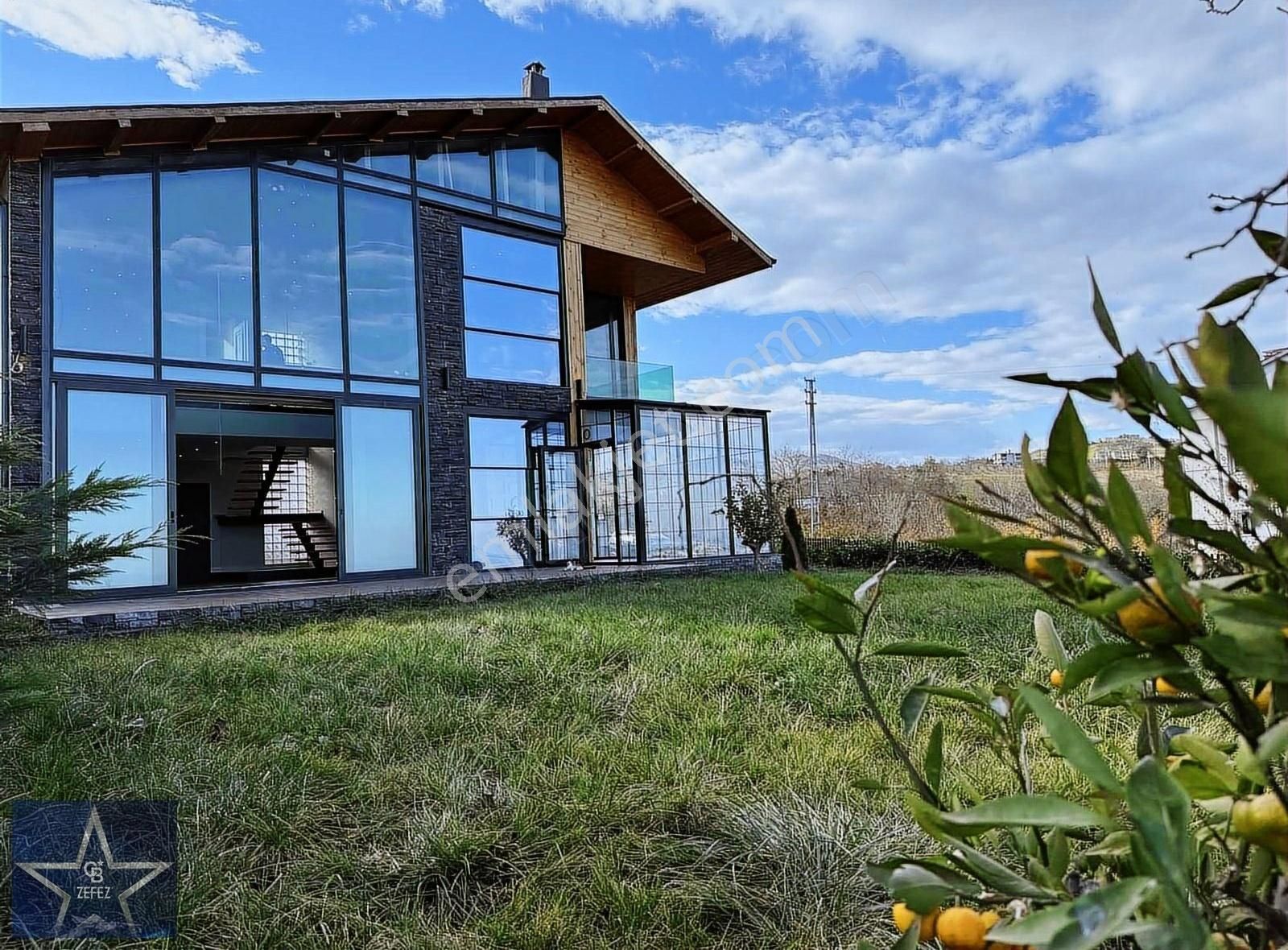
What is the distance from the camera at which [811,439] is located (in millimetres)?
20531

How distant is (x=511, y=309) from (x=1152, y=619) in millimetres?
11606

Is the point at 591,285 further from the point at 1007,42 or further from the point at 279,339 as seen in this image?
the point at 1007,42

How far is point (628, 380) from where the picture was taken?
40.2ft

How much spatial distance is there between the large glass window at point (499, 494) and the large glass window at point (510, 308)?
777 millimetres

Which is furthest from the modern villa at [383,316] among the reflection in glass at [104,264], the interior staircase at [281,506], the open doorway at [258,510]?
the interior staircase at [281,506]

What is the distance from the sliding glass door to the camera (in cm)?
794

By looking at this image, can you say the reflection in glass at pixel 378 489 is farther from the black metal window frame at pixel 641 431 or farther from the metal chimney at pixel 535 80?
the metal chimney at pixel 535 80

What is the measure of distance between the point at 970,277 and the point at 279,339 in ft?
42.1

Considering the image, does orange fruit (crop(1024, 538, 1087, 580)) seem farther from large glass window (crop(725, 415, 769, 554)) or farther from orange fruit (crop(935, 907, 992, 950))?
large glass window (crop(725, 415, 769, 554))

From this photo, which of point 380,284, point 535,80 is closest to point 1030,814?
point 380,284

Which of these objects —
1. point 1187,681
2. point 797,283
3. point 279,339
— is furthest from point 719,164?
point 1187,681

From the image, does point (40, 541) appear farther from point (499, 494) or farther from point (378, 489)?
point (499, 494)

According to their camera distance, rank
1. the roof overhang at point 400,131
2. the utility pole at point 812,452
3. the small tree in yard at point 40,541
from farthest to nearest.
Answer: the utility pole at point 812,452 → the roof overhang at point 400,131 → the small tree in yard at point 40,541

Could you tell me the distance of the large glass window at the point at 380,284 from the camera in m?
10.1
